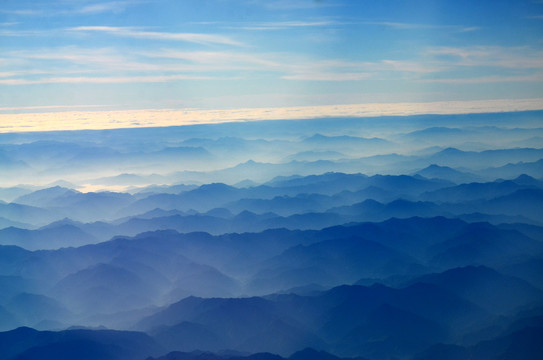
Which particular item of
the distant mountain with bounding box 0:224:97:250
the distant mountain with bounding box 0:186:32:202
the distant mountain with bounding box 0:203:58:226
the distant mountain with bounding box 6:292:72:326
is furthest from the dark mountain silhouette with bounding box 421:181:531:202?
the distant mountain with bounding box 0:186:32:202

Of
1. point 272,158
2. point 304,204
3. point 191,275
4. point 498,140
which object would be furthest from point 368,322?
point 272,158

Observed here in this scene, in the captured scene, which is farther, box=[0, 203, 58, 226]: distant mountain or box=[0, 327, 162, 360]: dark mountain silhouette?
box=[0, 203, 58, 226]: distant mountain

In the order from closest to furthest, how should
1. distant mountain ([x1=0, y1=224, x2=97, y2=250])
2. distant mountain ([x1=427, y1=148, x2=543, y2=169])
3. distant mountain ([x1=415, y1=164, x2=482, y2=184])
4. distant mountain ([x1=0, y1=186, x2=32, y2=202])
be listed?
distant mountain ([x1=0, y1=224, x2=97, y2=250]) → distant mountain ([x1=0, y1=186, x2=32, y2=202]) → distant mountain ([x1=427, y1=148, x2=543, y2=169]) → distant mountain ([x1=415, y1=164, x2=482, y2=184])

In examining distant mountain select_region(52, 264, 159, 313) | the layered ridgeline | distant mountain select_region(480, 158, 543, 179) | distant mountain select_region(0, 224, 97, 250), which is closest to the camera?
the layered ridgeline

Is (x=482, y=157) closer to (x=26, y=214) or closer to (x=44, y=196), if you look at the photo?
(x=44, y=196)

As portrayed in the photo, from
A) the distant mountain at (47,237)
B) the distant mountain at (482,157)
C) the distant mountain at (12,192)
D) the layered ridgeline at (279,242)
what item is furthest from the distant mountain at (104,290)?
the distant mountain at (482,157)

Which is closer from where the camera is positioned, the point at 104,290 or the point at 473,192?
the point at 104,290

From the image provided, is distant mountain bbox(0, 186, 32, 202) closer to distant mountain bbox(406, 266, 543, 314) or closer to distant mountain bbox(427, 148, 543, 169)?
distant mountain bbox(406, 266, 543, 314)

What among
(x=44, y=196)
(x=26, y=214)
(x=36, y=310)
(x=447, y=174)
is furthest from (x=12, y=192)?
(x=447, y=174)
